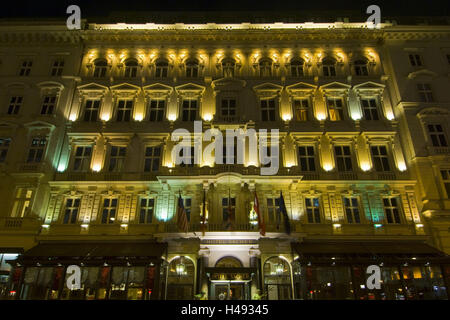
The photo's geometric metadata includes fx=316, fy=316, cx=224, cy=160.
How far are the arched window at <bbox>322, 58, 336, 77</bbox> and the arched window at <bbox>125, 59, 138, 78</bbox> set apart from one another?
17102mm

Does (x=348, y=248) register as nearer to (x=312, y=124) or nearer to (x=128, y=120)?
(x=312, y=124)

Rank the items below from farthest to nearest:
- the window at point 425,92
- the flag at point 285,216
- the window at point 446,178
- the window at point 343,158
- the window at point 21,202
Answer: the window at point 425,92 < the window at point 343,158 < the window at point 446,178 < the window at point 21,202 < the flag at point 285,216

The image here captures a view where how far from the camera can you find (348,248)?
21.2 m

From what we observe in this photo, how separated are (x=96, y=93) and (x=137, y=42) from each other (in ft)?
20.8

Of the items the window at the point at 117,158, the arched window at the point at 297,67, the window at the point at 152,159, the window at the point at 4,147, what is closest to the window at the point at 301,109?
the arched window at the point at 297,67

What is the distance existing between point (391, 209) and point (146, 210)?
59.3ft

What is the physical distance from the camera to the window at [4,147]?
81.3 feet

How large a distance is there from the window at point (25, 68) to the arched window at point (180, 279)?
21565mm

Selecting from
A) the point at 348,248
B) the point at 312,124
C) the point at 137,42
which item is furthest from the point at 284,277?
the point at 137,42

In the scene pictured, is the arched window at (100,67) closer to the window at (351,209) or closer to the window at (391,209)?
the window at (351,209)

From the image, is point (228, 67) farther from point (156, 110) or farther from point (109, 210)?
point (109, 210)

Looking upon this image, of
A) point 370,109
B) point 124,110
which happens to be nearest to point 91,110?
point 124,110

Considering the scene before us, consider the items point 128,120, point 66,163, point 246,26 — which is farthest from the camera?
point 246,26
